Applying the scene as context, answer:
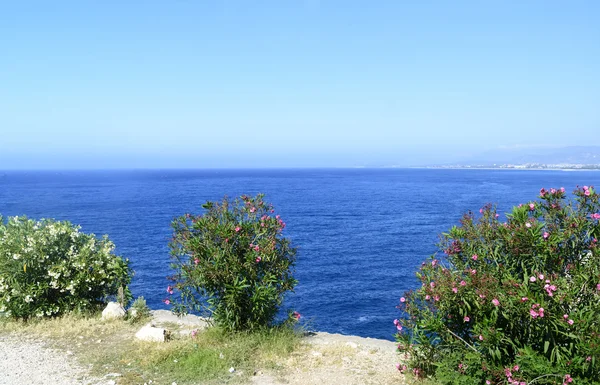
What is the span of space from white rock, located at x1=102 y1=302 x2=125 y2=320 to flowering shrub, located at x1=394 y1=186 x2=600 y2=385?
804 centimetres

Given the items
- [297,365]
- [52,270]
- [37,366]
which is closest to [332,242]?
[52,270]

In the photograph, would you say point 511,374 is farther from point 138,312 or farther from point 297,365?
point 138,312

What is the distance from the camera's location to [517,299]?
6.53 metres

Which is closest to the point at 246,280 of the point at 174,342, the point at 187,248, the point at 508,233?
the point at 187,248

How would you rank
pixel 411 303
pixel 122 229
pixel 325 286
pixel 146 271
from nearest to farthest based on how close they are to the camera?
pixel 411 303 → pixel 325 286 → pixel 146 271 → pixel 122 229

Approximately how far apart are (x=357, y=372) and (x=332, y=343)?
173cm

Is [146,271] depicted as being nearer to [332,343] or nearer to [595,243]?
[332,343]

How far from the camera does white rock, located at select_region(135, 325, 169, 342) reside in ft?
36.3

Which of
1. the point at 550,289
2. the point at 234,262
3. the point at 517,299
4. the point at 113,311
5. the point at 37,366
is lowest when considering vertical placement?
the point at 37,366

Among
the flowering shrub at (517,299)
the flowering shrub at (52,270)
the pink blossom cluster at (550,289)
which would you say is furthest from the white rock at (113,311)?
the pink blossom cluster at (550,289)

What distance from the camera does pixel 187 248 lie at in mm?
10867

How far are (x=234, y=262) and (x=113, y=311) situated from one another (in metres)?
4.58

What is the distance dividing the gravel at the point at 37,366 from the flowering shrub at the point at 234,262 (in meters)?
2.34

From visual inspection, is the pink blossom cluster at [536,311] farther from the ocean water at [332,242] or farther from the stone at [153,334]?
the stone at [153,334]
